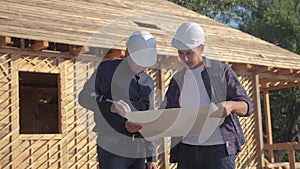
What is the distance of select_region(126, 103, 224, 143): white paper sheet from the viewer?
2.77m

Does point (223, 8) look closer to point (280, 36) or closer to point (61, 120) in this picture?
point (280, 36)

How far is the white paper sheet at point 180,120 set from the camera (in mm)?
2771

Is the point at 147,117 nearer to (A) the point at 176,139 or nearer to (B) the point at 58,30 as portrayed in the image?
(A) the point at 176,139

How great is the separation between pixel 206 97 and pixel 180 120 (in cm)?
22

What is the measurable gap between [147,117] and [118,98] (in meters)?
0.31

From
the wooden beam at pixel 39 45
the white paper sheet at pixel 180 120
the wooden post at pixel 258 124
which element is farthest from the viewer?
the wooden post at pixel 258 124

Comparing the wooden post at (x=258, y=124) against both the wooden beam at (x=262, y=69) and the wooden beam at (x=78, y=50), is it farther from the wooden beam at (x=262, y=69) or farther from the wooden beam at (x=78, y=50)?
the wooden beam at (x=78, y=50)

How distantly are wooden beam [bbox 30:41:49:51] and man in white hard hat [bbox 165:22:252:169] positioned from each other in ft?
15.6

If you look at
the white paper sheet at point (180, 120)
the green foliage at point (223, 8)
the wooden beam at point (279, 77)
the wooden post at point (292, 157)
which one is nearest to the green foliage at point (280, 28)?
the green foliage at point (223, 8)

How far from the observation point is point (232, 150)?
9.62 feet

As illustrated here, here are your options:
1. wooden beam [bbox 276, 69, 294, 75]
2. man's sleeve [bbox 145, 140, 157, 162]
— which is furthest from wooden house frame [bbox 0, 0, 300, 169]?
man's sleeve [bbox 145, 140, 157, 162]

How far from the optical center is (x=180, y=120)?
283cm

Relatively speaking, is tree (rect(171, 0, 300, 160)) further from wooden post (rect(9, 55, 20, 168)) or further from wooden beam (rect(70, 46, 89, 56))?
wooden post (rect(9, 55, 20, 168))

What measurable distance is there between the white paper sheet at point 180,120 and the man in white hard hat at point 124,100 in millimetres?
99
